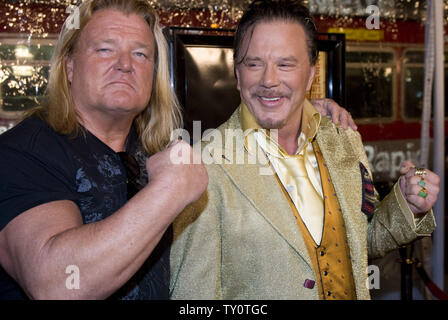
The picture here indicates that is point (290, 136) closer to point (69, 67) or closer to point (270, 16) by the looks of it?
point (270, 16)

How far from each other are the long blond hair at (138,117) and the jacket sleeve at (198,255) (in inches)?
13.0

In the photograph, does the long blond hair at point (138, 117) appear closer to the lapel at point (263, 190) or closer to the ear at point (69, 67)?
the ear at point (69, 67)

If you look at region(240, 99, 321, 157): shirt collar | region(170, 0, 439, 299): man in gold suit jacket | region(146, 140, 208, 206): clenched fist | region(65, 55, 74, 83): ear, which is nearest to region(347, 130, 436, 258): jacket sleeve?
→ region(170, 0, 439, 299): man in gold suit jacket

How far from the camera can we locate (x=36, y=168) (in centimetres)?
107

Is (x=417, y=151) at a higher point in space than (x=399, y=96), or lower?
lower

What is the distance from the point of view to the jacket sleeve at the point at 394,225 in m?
1.51

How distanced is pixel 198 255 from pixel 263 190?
29 centimetres

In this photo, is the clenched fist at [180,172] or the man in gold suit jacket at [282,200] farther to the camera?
the man in gold suit jacket at [282,200]

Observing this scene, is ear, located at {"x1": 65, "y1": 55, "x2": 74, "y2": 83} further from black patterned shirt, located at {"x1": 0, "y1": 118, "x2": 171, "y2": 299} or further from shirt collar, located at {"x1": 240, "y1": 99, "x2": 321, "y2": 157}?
shirt collar, located at {"x1": 240, "y1": 99, "x2": 321, "y2": 157}

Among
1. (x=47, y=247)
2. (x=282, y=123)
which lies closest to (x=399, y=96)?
(x=282, y=123)

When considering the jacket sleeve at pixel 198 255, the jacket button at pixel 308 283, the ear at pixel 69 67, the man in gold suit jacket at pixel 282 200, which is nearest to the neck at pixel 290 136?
the man in gold suit jacket at pixel 282 200
